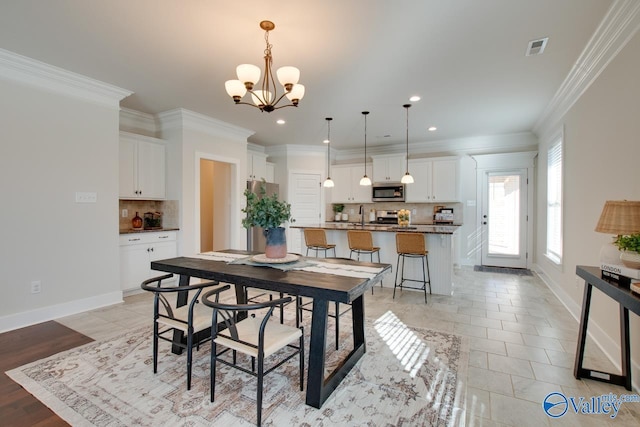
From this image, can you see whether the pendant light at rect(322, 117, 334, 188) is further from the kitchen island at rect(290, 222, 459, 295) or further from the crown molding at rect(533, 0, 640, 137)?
the crown molding at rect(533, 0, 640, 137)

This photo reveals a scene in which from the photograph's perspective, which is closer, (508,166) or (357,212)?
(508,166)

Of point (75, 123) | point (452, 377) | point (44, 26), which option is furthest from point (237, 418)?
point (75, 123)

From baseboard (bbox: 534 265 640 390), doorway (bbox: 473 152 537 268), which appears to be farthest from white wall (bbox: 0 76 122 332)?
doorway (bbox: 473 152 537 268)

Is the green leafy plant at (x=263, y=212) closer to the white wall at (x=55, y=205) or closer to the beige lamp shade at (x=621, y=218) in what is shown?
the beige lamp shade at (x=621, y=218)

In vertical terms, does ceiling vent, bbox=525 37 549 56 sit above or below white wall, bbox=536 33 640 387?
above

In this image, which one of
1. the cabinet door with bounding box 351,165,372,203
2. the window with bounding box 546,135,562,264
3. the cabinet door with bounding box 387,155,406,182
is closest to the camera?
the window with bounding box 546,135,562,264

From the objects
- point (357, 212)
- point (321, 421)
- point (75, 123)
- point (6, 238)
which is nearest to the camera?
point (321, 421)

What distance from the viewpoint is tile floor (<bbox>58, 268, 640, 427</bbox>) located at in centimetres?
189

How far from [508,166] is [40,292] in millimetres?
7545

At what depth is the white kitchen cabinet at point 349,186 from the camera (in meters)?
7.09

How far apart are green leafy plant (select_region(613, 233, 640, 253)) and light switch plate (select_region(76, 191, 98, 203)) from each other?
4926mm

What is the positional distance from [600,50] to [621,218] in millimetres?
1791

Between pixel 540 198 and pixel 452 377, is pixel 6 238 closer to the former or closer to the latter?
pixel 452 377

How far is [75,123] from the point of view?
3.51 meters
